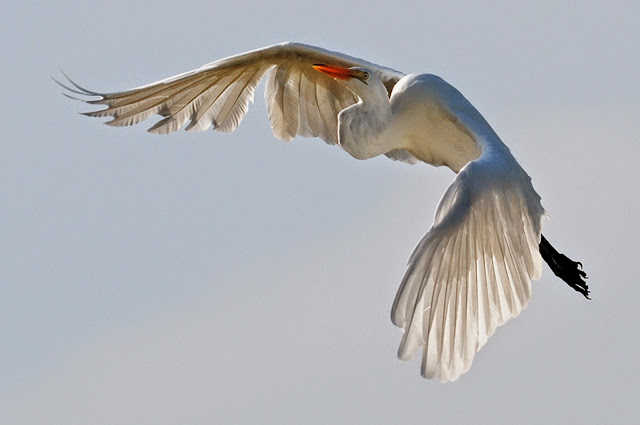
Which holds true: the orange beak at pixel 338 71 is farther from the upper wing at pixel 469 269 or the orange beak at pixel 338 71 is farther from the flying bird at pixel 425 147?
the upper wing at pixel 469 269

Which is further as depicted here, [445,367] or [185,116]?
[185,116]

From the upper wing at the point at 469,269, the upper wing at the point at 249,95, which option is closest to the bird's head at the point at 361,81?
the upper wing at the point at 249,95

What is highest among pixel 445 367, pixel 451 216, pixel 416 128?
pixel 416 128

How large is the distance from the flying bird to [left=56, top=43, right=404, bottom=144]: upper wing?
11 millimetres

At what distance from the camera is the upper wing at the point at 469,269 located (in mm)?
11383

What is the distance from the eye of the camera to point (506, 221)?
40.5 feet

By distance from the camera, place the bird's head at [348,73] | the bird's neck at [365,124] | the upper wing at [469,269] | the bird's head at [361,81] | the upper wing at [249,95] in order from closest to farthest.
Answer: the upper wing at [469,269], the bird's neck at [365,124], the bird's head at [361,81], the bird's head at [348,73], the upper wing at [249,95]

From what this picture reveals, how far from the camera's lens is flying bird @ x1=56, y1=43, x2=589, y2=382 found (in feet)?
37.9

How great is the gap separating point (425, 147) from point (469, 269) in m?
3.88

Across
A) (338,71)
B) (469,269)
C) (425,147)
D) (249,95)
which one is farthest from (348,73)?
(469,269)

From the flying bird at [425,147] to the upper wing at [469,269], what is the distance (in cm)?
1

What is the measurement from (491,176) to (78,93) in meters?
4.98

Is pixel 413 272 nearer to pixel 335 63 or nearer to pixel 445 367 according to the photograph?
pixel 445 367

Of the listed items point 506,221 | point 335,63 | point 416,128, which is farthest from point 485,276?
point 335,63
